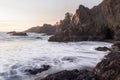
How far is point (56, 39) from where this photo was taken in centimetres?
4016

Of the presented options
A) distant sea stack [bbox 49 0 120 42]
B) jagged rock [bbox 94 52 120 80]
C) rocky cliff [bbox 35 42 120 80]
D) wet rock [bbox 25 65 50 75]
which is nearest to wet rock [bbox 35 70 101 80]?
rocky cliff [bbox 35 42 120 80]

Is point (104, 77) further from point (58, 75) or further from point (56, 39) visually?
point (56, 39)

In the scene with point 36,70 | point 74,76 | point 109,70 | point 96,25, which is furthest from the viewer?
point 96,25

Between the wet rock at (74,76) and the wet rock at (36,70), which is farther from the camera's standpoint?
the wet rock at (36,70)

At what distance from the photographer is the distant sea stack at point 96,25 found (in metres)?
38.8

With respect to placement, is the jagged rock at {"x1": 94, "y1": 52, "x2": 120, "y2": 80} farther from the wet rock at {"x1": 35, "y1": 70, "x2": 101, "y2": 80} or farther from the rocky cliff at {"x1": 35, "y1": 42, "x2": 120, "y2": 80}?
the wet rock at {"x1": 35, "y1": 70, "x2": 101, "y2": 80}

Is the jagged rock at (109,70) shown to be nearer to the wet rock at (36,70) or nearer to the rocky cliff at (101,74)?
the rocky cliff at (101,74)

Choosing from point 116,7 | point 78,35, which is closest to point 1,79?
point 78,35

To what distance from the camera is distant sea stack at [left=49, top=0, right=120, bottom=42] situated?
38772mm

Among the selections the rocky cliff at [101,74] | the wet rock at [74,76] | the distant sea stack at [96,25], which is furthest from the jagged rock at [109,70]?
the distant sea stack at [96,25]

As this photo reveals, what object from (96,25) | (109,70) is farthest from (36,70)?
(96,25)

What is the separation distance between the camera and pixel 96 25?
138ft

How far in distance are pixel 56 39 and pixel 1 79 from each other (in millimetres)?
29714

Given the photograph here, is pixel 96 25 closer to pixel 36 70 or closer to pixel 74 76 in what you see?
pixel 36 70
